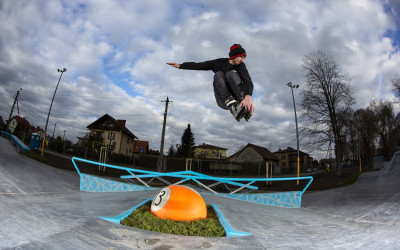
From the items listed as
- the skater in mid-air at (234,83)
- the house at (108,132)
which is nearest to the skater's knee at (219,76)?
the skater in mid-air at (234,83)

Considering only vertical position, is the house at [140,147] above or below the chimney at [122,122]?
below

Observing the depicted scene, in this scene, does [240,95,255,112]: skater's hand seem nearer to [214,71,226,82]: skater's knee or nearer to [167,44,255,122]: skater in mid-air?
[167,44,255,122]: skater in mid-air

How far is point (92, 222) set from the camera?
2.77 meters

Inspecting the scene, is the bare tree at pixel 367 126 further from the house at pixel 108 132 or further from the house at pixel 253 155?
the house at pixel 108 132

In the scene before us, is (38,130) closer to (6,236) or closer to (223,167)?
(223,167)

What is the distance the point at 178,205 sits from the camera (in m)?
3.68

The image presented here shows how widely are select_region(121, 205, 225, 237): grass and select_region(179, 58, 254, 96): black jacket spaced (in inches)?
90.2

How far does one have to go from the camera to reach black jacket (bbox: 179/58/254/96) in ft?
12.9

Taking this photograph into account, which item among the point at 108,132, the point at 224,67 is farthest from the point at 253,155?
the point at 224,67

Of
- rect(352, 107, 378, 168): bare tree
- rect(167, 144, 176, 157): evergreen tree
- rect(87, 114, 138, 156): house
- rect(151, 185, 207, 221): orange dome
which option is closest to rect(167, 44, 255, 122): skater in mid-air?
rect(151, 185, 207, 221): orange dome

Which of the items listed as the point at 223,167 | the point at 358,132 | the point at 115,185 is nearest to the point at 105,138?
the point at 223,167

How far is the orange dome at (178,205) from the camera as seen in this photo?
11.9ft

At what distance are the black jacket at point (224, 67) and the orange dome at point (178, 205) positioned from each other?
2.13 m

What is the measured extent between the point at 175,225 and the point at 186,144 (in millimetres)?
47623
